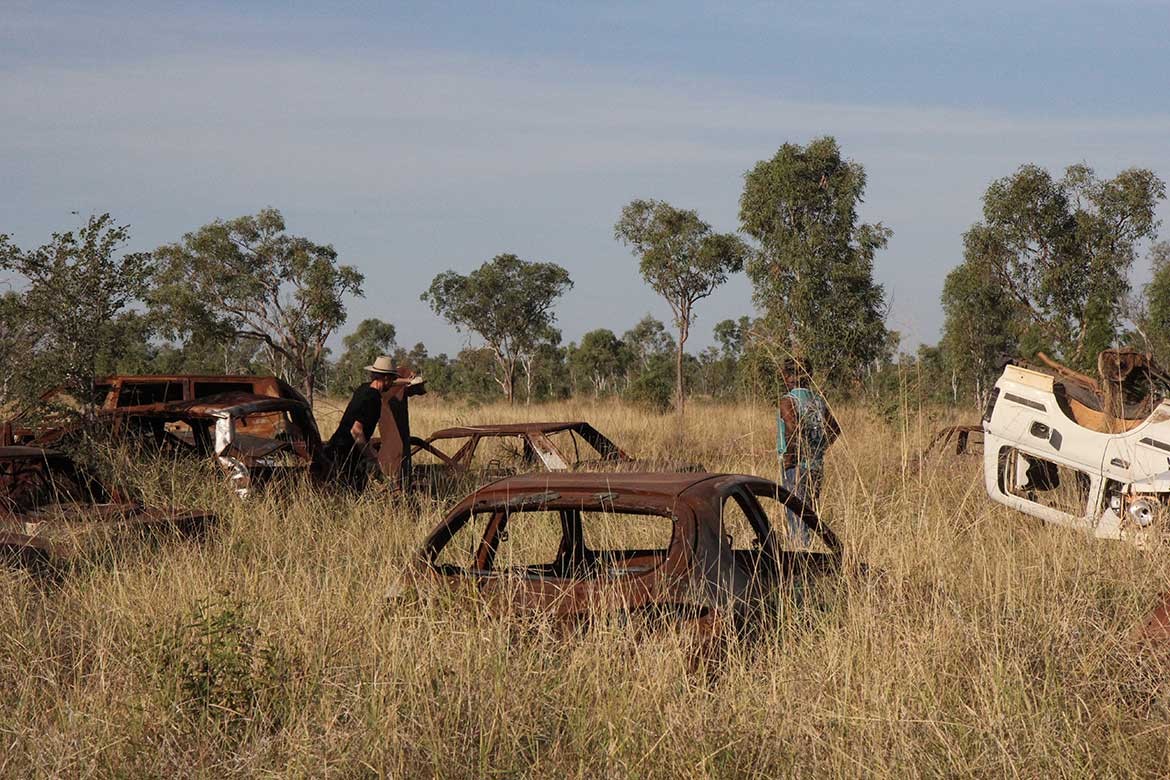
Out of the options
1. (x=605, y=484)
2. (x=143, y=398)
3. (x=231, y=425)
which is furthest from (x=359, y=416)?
(x=605, y=484)

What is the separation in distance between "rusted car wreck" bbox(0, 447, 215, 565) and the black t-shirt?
2.10 m

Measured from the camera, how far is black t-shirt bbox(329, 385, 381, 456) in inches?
390

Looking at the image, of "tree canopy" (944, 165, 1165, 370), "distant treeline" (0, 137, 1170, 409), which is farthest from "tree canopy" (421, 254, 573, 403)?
"tree canopy" (944, 165, 1165, 370)

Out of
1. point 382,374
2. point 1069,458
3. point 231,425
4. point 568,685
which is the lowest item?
point 568,685

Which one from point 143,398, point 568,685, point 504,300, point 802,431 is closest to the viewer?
point 568,685

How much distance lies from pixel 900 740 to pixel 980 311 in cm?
4623

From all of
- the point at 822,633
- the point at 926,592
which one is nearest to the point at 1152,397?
the point at 926,592

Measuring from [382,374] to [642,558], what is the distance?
5012 millimetres

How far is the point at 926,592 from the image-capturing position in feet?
18.8

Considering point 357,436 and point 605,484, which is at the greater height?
point 605,484

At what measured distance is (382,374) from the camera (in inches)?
412

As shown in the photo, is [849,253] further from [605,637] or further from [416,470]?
[605,637]

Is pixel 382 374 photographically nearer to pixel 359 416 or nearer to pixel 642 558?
pixel 359 416

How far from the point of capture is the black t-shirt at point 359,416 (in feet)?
32.5
